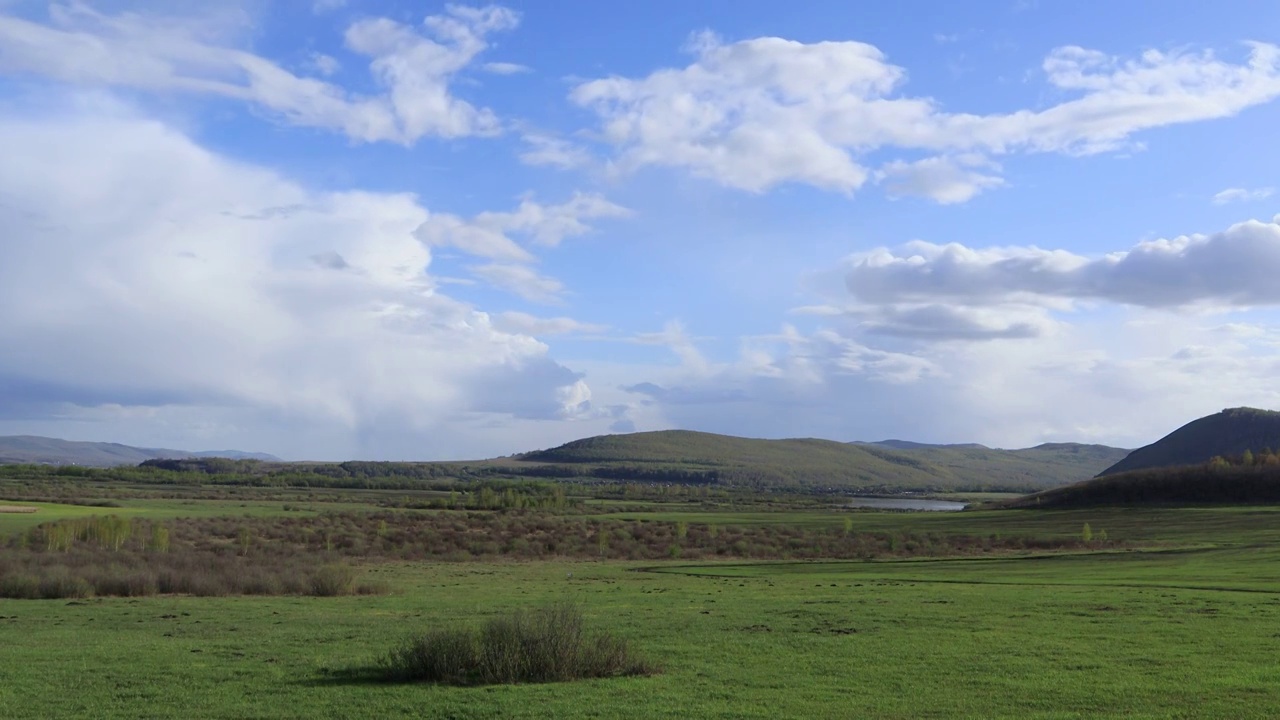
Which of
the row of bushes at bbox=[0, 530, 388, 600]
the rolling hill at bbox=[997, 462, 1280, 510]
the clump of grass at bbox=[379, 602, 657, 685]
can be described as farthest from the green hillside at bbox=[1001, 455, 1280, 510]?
the clump of grass at bbox=[379, 602, 657, 685]

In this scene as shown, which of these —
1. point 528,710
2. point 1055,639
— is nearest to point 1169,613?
point 1055,639

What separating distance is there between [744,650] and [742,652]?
228 millimetres

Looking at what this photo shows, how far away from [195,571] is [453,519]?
162 feet

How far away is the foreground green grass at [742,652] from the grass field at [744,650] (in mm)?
59

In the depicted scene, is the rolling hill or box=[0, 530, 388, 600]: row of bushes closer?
box=[0, 530, 388, 600]: row of bushes

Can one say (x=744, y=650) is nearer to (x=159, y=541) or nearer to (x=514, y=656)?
(x=514, y=656)

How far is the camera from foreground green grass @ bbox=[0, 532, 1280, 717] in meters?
12.4

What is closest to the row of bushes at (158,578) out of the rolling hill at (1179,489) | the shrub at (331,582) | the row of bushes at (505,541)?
the shrub at (331,582)

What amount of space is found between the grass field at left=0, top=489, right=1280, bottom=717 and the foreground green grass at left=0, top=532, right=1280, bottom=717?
0.06 meters

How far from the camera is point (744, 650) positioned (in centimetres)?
1711

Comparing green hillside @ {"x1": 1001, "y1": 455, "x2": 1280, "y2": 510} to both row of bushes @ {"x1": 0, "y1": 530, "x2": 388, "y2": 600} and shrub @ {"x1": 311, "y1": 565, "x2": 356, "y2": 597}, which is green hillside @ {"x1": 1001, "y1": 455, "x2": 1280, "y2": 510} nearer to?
shrub @ {"x1": 311, "y1": 565, "x2": 356, "y2": 597}

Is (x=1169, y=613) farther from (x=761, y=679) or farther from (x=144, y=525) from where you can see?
(x=144, y=525)

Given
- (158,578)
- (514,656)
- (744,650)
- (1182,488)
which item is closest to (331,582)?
(158,578)

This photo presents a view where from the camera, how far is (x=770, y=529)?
80.5 meters
